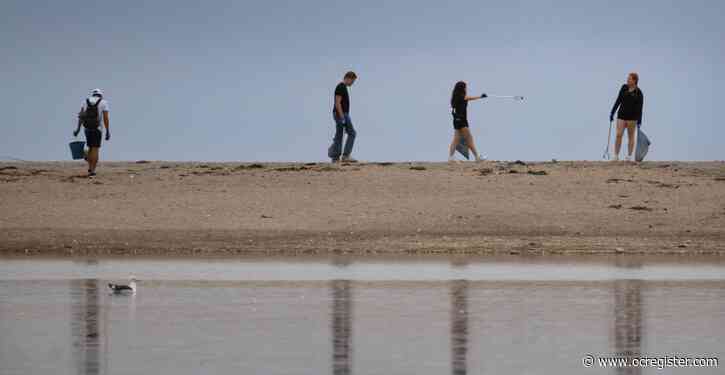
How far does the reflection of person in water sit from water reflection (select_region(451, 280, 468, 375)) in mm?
969

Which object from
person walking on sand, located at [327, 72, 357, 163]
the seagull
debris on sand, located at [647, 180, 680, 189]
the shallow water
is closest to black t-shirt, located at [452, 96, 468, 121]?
person walking on sand, located at [327, 72, 357, 163]

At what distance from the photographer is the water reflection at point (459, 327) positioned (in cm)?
873

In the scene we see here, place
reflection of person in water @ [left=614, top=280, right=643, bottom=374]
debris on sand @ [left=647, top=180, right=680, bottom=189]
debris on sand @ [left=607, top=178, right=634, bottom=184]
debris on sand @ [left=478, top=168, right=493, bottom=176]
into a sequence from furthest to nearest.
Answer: debris on sand @ [left=478, top=168, right=493, bottom=176]
debris on sand @ [left=607, top=178, right=634, bottom=184]
debris on sand @ [left=647, top=180, right=680, bottom=189]
reflection of person in water @ [left=614, top=280, right=643, bottom=374]

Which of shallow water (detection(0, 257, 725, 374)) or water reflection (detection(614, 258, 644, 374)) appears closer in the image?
shallow water (detection(0, 257, 725, 374))

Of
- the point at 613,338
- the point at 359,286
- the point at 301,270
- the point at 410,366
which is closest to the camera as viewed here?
the point at 410,366

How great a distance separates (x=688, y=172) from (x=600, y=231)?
604 cm

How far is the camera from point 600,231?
21.3 m

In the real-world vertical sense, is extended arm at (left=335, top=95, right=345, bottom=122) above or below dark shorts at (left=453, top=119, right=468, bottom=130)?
above

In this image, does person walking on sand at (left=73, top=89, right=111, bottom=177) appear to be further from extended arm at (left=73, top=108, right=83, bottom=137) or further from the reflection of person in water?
the reflection of person in water

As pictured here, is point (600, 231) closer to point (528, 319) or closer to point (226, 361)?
point (528, 319)

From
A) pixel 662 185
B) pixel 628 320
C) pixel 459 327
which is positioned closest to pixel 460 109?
pixel 662 185

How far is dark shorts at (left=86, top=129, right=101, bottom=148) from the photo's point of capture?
1006 inches

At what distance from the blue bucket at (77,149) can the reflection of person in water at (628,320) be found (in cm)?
1461

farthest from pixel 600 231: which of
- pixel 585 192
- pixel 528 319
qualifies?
pixel 528 319
